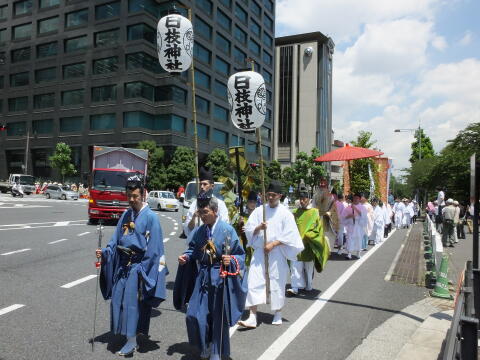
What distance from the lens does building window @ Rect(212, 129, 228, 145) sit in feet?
171

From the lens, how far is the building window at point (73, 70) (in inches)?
1845

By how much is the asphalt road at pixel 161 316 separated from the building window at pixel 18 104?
49.2 metres

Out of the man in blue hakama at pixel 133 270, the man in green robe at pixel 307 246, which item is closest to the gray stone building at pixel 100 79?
the man in green robe at pixel 307 246

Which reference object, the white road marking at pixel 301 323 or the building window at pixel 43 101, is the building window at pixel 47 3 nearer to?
the building window at pixel 43 101

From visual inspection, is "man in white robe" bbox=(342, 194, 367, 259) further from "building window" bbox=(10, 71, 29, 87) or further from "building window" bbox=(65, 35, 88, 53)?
"building window" bbox=(10, 71, 29, 87)

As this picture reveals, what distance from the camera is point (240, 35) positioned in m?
58.8

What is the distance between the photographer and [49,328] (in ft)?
14.8

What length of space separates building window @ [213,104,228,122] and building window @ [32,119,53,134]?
807 inches

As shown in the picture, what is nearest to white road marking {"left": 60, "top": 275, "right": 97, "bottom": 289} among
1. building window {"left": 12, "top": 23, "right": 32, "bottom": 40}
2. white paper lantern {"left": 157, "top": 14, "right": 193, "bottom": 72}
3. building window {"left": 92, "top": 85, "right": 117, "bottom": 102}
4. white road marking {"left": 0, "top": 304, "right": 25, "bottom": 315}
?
white road marking {"left": 0, "top": 304, "right": 25, "bottom": 315}

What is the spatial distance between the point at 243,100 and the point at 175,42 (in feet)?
5.04

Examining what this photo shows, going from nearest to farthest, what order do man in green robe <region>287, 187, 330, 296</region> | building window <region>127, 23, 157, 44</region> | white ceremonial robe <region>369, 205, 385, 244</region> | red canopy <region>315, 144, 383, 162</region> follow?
man in green robe <region>287, 187, 330, 296</region>
red canopy <region>315, 144, 383, 162</region>
white ceremonial robe <region>369, 205, 385, 244</region>
building window <region>127, 23, 157, 44</region>

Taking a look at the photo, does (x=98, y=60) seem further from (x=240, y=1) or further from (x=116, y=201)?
(x=116, y=201)

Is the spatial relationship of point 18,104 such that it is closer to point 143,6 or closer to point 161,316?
point 143,6

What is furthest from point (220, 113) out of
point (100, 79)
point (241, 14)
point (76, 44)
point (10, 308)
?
point (10, 308)
